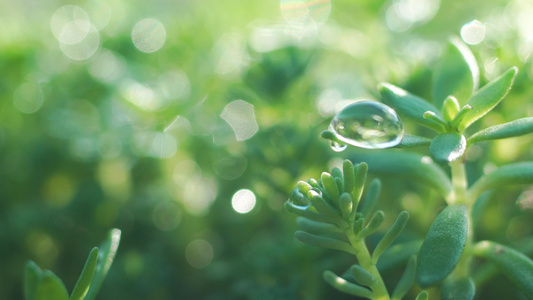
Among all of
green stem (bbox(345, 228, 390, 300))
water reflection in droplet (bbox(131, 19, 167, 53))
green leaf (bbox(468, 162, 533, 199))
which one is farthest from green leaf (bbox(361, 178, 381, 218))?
water reflection in droplet (bbox(131, 19, 167, 53))

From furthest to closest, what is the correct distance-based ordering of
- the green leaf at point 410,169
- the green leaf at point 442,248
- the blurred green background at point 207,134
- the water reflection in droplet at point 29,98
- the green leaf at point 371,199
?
the water reflection in droplet at point 29,98 < the blurred green background at point 207,134 < the green leaf at point 410,169 < the green leaf at point 371,199 < the green leaf at point 442,248

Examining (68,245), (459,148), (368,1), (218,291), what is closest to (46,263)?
(68,245)

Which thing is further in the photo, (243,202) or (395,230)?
(243,202)

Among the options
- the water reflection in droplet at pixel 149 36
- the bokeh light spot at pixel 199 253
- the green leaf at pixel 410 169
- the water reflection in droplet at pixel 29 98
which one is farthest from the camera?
Answer: the water reflection in droplet at pixel 149 36

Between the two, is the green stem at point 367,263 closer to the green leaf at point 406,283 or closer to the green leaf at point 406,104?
the green leaf at point 406,283

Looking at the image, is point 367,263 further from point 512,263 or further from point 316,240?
point 512,263

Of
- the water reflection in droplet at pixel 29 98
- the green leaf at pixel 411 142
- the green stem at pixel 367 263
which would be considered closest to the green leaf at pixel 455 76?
the green leaf at pixel 411 142

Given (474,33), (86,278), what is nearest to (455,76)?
(474,33)
